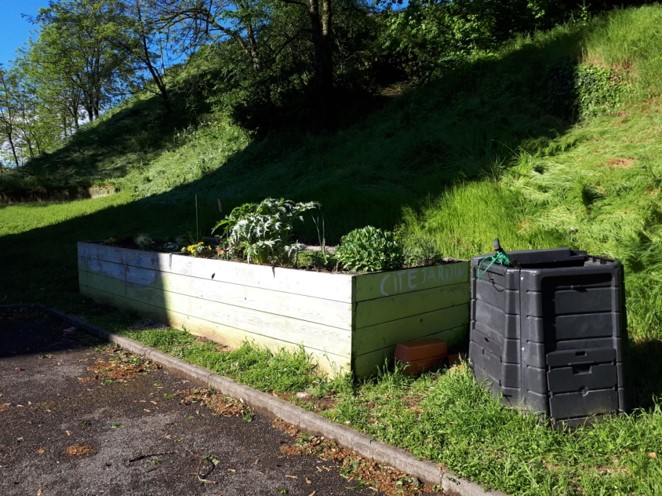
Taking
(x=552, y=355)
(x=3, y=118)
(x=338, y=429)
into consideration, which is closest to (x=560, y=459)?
(x=552, y=355)

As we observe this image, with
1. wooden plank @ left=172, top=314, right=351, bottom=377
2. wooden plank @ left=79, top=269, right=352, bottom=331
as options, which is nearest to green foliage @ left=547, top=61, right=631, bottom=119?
wooden plank @ left=79, top=269, right=352, bottom=331

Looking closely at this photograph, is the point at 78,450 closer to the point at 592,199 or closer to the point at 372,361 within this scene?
the point at 372,361

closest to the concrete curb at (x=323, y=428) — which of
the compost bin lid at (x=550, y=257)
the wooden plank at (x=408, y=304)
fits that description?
the wooden plank at (x=408, y=304)

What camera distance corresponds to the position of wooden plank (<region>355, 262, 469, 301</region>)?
12.5 feet

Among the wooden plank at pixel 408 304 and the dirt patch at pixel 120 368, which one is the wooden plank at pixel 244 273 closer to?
the wooden plank at pixel 408 304

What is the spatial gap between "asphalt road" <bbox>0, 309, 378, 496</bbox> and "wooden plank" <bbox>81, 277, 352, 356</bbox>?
0.72 metres

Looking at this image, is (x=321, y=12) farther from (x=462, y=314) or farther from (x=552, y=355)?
(x=552, y=355)

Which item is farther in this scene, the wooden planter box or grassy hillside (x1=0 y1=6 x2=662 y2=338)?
grassy hillside (x1=0 y1=6 x2=662 y2=338)

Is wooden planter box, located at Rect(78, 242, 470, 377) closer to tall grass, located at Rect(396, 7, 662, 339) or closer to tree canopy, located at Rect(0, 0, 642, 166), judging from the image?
tall grass, located at Rect(396, 7, 662, 339)

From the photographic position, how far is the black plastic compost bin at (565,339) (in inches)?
114

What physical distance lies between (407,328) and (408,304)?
0.20 meters

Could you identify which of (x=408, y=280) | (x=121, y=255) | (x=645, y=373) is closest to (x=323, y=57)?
(x=121, y=255)

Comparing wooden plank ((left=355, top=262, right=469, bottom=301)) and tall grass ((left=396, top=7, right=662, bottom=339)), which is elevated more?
tall grass ((left=396, top=7, right=662, bottom=339))

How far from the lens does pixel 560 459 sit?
8.77 ft
